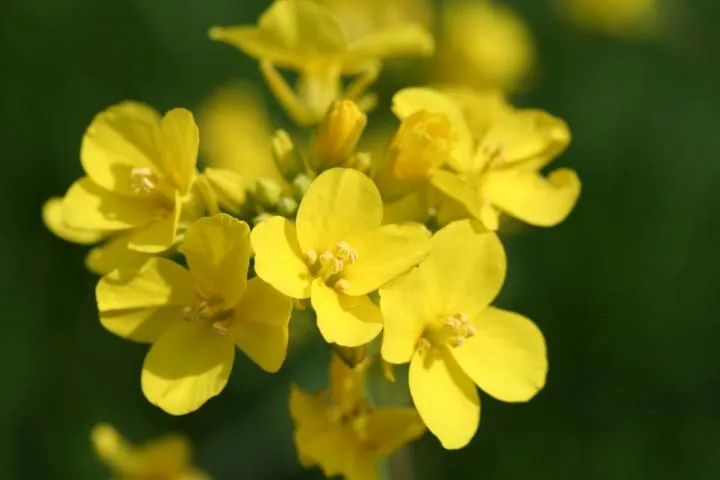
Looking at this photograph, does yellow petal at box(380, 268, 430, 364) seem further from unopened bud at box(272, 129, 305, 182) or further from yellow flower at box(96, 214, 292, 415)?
unopened bud at box(272, 129, 305, 182)

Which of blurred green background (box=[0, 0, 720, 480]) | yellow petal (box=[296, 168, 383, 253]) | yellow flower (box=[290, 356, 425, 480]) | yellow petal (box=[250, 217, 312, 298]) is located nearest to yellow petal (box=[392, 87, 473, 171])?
yellow petal (box=[296, 168, 383, 253])

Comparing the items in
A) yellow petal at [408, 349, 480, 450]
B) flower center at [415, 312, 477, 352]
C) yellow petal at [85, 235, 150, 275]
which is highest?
yellow petal at [85, 235, 150, 275]

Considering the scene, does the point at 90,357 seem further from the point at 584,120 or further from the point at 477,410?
the point at 584,120

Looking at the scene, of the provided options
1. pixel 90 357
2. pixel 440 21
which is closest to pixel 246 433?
pixel 90 357

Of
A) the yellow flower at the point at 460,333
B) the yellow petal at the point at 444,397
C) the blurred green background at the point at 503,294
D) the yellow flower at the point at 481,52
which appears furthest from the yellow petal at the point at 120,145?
the yellow flower at the point at 481,52

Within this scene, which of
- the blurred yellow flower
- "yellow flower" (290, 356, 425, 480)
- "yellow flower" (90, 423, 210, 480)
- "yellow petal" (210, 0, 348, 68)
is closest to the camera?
"yellow flower" (290, 356, 425, 480)

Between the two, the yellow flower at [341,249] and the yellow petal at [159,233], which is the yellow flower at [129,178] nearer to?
the yellow petal at [159,233]
